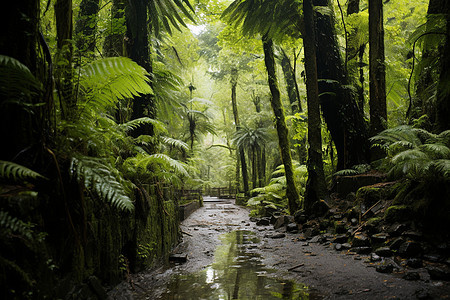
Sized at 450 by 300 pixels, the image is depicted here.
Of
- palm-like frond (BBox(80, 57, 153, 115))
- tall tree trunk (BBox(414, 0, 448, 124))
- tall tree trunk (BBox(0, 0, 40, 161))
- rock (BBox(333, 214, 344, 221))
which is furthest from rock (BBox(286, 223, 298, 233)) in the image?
tall tree trunk (BBox(0, 0, 40, 161))

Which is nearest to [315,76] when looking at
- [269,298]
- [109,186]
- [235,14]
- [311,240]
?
[235,14]

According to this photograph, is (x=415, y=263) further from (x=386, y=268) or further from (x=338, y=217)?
(x=338, y=217)

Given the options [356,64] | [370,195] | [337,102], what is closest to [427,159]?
[370,195]

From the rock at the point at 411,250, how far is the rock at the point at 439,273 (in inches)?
16.4

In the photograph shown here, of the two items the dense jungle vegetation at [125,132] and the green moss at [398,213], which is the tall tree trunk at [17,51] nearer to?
the dense jungle vegetation at [125,132]

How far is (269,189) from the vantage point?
10789mm

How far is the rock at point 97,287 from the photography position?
7.25 feet

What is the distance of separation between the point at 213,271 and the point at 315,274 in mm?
1303

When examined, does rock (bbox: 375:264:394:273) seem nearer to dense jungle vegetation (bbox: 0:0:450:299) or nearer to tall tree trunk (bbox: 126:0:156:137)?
dense jungle vegetation (bbox: 0:0:450:299)

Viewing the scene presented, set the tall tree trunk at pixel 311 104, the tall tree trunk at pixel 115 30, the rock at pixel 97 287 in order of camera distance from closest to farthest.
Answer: the rock at pixel 97 287, the tall tree trunk at pixel 115 30, the tall tree trunk at pixel 311 104

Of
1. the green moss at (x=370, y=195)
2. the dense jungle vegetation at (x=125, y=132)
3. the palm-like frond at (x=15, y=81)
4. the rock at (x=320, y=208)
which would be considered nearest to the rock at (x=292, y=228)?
the dense jungle vegetation at (x=125, y=132)

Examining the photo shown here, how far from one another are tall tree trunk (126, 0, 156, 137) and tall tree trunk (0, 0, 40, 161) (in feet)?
10.1

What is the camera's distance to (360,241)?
3.66 metres

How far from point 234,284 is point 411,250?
6.57 feet
